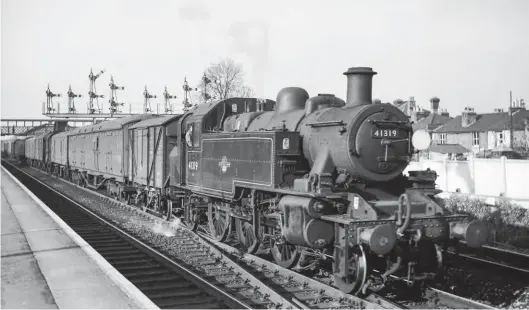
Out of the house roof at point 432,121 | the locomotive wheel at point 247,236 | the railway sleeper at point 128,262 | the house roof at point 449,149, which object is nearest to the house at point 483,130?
the house roof at point 432,121

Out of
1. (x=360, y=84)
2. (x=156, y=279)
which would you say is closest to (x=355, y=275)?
(x=360, y=84)

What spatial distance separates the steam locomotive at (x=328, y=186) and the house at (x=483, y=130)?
129 ft

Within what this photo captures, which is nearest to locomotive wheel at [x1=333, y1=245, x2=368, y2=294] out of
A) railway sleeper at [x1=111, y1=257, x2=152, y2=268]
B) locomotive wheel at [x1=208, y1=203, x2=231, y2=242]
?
locomotive wheel at [x1=208, y1=203, x2=231, y2=242]

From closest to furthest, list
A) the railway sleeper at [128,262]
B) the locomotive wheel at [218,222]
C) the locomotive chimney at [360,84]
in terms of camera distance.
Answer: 1. the locomotive chimney at [360,84]
2. the railway sleeper at [128,262]
3. the locomotive wheel at [218,222]

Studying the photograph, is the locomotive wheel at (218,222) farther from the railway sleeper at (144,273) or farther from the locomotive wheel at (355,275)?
the locomotive wheel at (355,275)

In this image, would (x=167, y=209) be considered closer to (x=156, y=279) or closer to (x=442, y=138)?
(x=156, y=279)

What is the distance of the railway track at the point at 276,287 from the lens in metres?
6.80

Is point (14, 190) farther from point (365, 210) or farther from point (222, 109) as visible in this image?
point (365, 210)

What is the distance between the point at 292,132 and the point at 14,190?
17.0 meters

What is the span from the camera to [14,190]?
21.1m

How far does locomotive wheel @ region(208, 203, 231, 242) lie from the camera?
10.8m

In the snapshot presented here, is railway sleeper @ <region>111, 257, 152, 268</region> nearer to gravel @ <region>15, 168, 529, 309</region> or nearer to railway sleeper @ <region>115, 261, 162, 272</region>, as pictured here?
railway sleeper @ <region>115, 261, 162, 272</region>

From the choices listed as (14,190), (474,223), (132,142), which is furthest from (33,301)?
(14,190)

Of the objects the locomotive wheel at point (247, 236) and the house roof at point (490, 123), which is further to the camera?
the house roof at point (490, 123)
